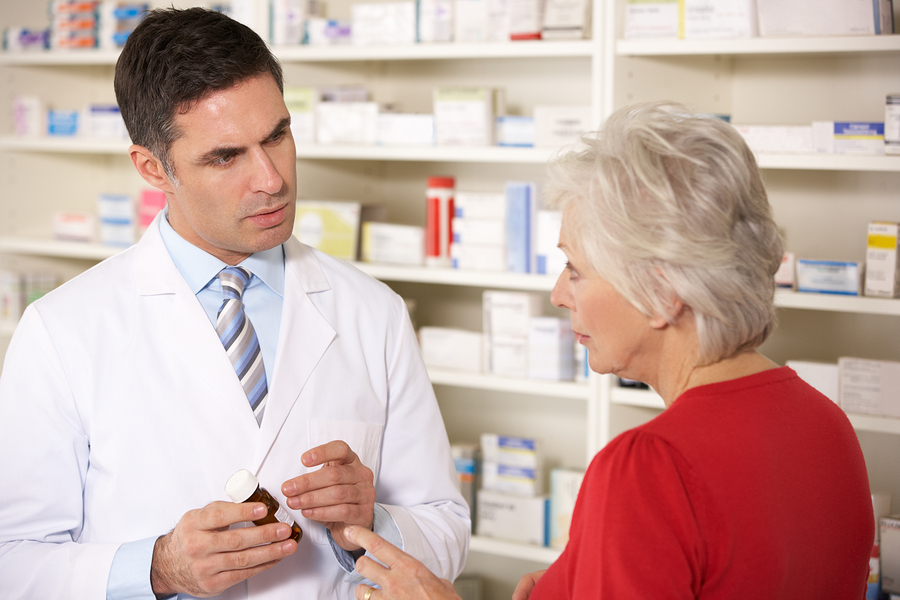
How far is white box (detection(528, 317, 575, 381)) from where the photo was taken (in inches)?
92.1

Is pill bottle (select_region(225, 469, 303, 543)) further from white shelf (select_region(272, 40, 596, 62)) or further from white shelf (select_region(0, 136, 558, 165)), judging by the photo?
white shelf (select_region(272, 40, 596, 62))

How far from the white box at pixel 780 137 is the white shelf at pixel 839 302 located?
36 centimetres

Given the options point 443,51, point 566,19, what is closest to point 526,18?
point 566,19

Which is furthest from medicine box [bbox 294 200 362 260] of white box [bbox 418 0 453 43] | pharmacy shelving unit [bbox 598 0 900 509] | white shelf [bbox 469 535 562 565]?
white shelf [bbox 469 535 562 565]

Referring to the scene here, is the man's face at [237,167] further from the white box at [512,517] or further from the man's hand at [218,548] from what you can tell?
the white box at [512,517]

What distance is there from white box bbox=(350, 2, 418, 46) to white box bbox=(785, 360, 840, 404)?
4.69 feet

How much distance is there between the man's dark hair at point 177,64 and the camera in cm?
128

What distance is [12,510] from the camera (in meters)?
1.25

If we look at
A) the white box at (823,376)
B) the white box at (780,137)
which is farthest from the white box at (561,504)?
the white box at (780,137)

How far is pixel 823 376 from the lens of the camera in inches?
81.6

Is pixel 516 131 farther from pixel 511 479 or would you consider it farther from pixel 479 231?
pixel 511 479

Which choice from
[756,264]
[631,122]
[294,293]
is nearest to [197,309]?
[294,293]

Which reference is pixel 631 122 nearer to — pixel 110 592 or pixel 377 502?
pixel 377 502

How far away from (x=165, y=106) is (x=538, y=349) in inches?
53.6
